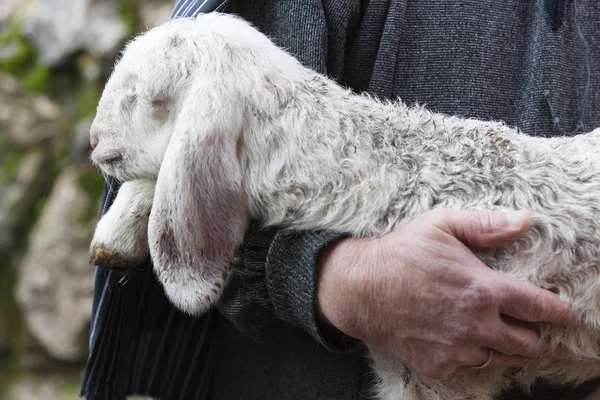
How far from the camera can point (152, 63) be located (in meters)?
1.35

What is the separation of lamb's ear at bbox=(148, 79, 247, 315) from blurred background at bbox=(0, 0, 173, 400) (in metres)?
2.73

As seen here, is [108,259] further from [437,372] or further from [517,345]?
[517,345]

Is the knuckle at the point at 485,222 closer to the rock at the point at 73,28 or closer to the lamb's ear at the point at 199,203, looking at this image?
the lamb's ear at the point at 199,203

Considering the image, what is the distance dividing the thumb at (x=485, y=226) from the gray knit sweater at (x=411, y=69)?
1.37 feet

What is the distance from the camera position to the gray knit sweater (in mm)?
1483

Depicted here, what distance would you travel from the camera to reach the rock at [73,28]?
13.3 ft

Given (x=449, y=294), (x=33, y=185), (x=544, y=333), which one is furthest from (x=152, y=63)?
(x=33, y=185)

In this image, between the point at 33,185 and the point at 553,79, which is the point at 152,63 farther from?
the point at 33,185

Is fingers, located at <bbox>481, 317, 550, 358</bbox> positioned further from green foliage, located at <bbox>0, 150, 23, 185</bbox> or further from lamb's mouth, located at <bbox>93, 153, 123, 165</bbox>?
green foliage, located at <bbox>0, 150, 23, 185</bbox>

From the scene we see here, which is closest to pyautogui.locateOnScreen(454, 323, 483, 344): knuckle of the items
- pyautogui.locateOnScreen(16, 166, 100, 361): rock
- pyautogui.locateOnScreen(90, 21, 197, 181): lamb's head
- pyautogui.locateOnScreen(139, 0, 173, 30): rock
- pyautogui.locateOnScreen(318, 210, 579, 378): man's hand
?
pyautogui.locateOnScreen(318, 210, 579, 378): man's hand

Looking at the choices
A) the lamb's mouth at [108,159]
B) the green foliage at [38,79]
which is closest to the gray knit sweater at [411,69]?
the lamb's mouth at [108,159]

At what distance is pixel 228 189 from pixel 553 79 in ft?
2.75

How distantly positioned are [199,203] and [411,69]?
0.66 metres

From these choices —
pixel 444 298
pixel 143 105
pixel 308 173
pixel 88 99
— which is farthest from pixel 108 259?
→ pixel 88 99
